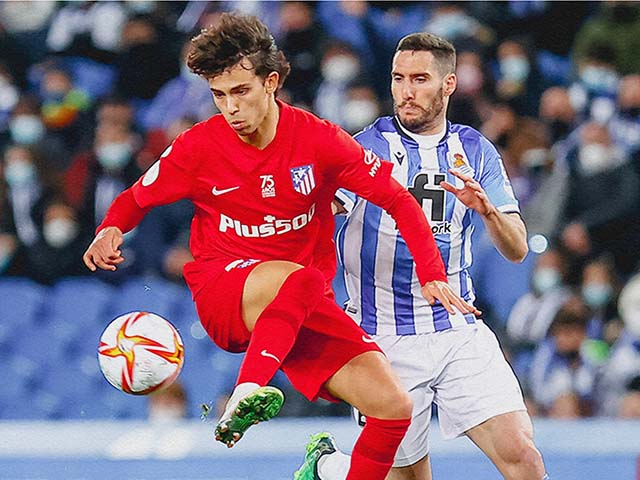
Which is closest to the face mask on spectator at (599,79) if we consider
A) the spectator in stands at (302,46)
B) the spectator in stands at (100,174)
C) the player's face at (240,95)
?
the spectator in stands at (302,46)

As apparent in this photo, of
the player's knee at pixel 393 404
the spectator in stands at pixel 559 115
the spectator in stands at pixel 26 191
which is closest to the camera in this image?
the player's knee at pixel 393 404

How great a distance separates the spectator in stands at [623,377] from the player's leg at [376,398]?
10.1 feet

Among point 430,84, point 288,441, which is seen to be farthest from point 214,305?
point 288,441

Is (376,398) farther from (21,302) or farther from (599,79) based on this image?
(599,79)

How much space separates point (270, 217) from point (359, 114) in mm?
3438

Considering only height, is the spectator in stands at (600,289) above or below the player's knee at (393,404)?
below

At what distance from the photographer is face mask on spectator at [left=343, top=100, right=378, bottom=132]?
7.31m

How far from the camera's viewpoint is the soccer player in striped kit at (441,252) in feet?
14.3

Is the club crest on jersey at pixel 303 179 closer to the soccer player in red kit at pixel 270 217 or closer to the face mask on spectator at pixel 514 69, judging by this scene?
the soccer player in red kit at pixel 270 217

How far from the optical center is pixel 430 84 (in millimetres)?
4387

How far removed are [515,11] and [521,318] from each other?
206cm

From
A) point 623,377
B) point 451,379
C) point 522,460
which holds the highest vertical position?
point 451,379

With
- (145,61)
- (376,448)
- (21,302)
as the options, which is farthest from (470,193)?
(145,61)

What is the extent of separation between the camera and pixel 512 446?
4141mm
